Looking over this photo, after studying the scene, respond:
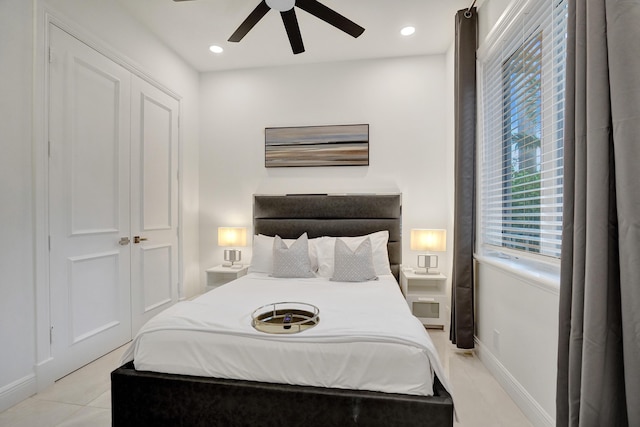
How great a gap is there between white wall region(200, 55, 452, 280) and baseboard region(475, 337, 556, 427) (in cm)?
119

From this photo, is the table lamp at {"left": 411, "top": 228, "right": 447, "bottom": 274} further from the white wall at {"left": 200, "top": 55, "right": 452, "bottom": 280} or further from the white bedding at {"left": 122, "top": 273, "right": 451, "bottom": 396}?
the white bedding at {"left": 122, "top": 273, "right": 451, "bottom": 396}

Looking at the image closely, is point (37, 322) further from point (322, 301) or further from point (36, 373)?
point (322, 301)

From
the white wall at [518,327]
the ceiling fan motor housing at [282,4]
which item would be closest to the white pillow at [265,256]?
the white wall at [518,327]

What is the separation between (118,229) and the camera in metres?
2.85

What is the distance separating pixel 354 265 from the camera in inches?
114

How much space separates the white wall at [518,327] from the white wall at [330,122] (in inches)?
40.0

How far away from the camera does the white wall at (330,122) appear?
366cm

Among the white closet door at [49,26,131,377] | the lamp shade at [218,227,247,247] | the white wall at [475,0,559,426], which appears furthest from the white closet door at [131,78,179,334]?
the white wall at [475,0,559,426]

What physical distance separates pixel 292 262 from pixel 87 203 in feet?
5.75

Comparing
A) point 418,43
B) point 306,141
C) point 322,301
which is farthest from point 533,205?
point 306,141

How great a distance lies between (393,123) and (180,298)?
323 centimetres

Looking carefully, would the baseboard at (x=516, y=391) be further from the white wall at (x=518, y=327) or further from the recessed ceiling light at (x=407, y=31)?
the recessed ceiling light at (x=407, y=31)

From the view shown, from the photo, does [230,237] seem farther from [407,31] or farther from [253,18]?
[407,31]

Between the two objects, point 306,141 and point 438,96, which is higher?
point 438,96
